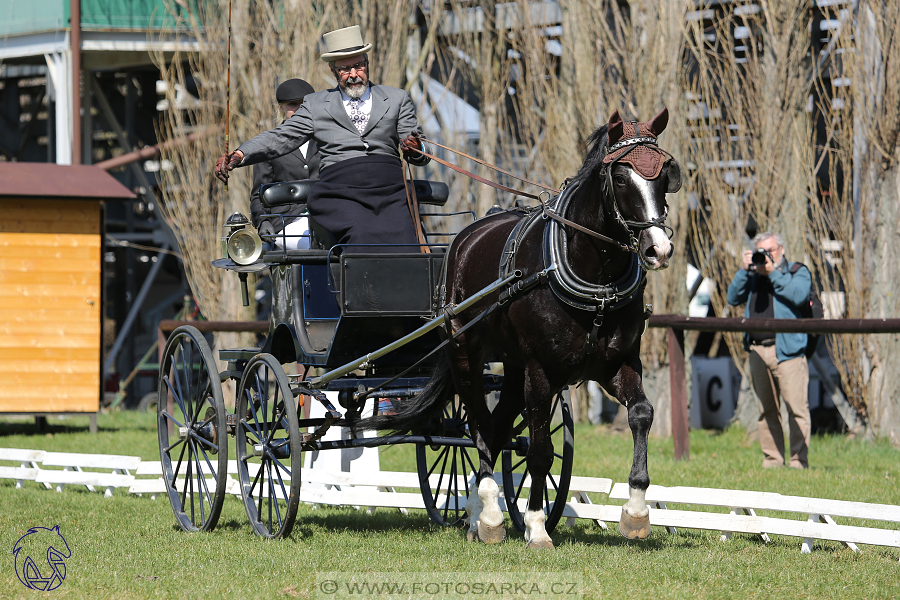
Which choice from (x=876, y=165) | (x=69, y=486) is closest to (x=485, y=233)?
(x=69, y=486)

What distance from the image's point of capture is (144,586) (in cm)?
457

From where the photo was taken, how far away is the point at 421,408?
572 cm

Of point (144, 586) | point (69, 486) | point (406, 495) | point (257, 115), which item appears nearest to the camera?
point (144, 586)

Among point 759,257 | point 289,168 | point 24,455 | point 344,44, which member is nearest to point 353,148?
point 344,44

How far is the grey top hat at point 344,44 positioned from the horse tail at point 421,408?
5.95ft

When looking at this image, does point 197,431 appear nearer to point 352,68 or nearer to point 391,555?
point 391,555

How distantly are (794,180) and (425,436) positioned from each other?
640 cm

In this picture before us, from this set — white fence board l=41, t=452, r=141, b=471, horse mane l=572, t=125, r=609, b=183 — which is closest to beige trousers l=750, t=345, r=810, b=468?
horse mane l=572, t=125, r=609, b=183

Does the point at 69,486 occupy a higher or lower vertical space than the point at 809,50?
lower

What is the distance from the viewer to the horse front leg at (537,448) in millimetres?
5047

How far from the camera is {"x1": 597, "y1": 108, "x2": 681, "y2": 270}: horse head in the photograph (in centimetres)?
442

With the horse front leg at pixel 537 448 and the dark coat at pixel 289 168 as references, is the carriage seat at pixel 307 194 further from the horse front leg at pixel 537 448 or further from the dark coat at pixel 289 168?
the horse front leg at pixel 537 448

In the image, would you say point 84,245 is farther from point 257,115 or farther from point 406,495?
point 406,495

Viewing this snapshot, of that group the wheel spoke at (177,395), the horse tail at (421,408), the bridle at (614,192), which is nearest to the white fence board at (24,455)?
the wheel spoke at (177,395)
